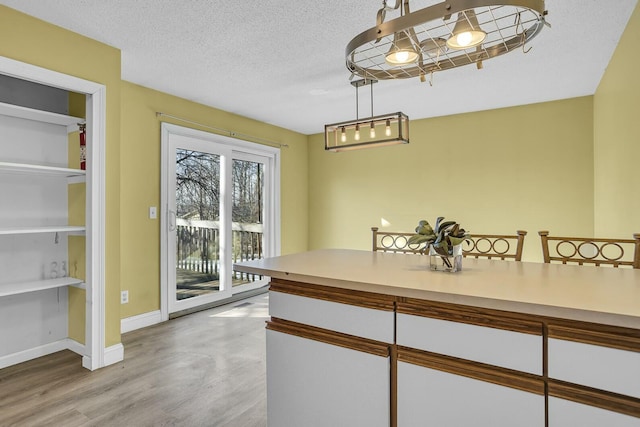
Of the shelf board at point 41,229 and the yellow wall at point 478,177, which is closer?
the shelf board at point 41,229

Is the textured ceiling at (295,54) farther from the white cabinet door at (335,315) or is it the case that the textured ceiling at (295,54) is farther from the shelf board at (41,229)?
the white cabinet door at (335,315)

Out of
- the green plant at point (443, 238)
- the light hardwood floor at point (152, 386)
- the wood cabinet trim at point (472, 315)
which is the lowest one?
the light hardwood floor at point (152, 386)

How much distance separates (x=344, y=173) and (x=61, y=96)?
3.68 m

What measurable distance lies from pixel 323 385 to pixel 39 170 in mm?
2488

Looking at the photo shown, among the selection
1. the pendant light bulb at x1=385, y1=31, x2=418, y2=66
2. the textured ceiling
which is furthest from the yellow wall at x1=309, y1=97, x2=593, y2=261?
the pendant light bulb at x1=385, y1=31, x2=418, y2=66

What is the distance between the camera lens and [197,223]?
167 inches

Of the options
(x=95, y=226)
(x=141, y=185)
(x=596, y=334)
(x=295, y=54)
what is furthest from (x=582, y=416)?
(x=141, y=185)

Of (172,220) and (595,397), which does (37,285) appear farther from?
(595,397)

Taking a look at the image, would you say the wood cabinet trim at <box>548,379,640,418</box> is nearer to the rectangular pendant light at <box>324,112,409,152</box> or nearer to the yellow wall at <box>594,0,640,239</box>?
the yellow wall at <box>594,0,640,239</box>

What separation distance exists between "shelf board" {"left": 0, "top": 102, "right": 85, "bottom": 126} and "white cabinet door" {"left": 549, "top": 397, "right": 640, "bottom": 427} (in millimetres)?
3440

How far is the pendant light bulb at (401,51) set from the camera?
5.16ft

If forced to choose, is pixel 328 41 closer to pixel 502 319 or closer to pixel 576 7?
pixel 576 7

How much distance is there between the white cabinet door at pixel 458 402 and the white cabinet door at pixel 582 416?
1.3 inches

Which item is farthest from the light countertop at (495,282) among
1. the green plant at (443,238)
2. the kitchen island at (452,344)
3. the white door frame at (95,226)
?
the white door frame at (95,226)
